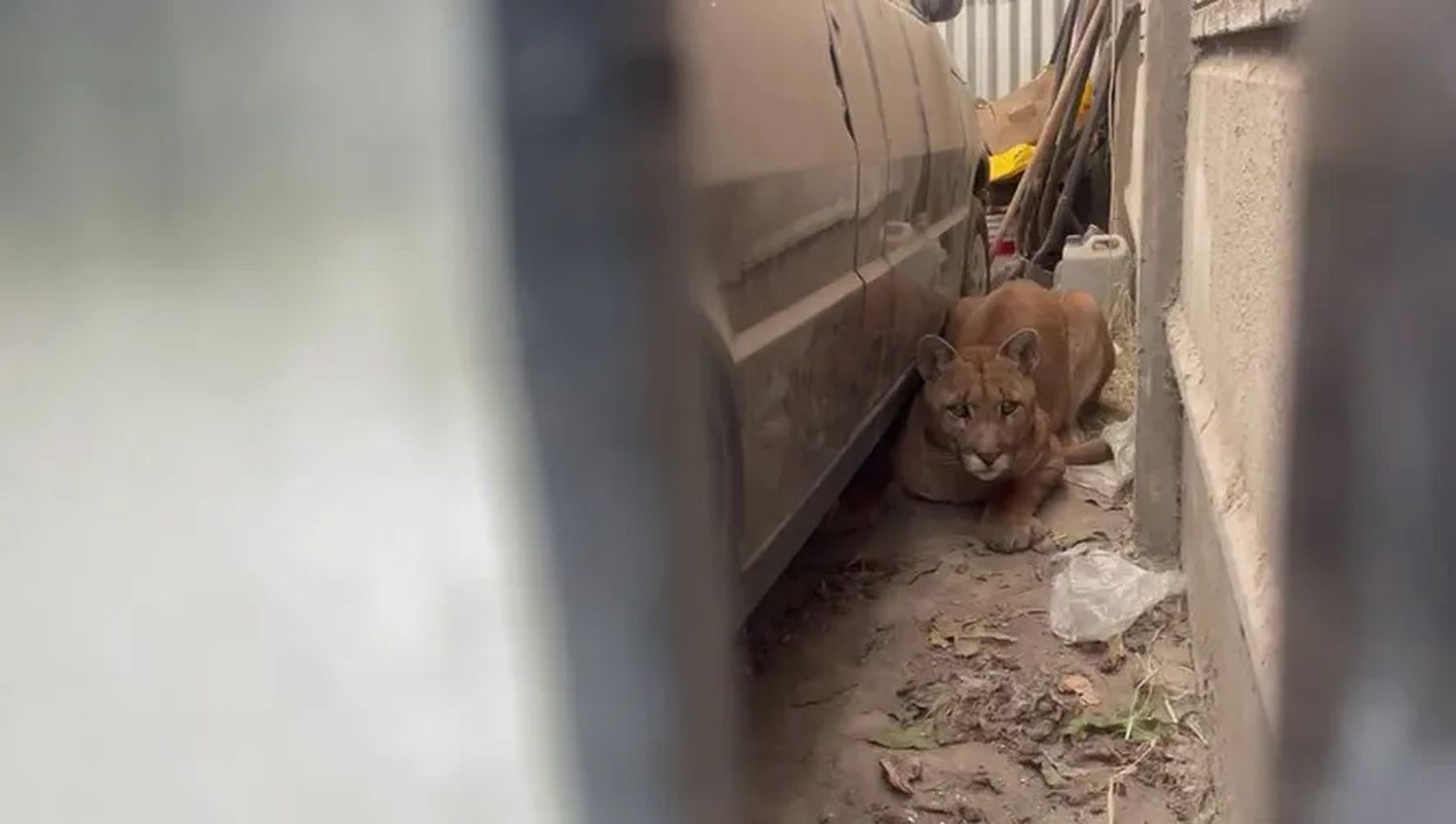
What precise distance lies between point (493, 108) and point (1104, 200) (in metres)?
5.20

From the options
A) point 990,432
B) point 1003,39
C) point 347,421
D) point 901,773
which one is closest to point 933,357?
point 990,432

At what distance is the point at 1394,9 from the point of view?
12.7 inches

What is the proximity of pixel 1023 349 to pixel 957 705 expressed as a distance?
1.19m

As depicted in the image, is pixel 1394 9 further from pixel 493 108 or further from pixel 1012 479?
pixel 1012 479

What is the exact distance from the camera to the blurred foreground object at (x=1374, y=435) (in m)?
0.33

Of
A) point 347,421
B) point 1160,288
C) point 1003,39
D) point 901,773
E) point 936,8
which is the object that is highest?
point 1003,39

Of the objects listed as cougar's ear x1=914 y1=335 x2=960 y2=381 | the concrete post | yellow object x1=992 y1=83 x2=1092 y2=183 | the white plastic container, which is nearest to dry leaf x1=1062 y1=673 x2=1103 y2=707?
the concrete post

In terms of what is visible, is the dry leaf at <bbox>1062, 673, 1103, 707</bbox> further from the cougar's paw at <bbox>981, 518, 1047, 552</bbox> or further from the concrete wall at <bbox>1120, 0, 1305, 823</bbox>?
the cougar's paw at <bbox>981, 518, 1047, 552</bbox>

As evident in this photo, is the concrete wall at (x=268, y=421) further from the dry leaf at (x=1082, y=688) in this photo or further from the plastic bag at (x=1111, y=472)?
the plastic bag at (x=1111, y=472)

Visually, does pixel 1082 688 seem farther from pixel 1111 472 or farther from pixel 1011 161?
pixel 1011 161

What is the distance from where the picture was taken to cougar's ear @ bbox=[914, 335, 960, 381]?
2652 mm

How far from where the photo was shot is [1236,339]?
126 centimetres

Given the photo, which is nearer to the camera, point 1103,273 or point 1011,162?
point 1103,273

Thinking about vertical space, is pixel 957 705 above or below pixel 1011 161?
below
